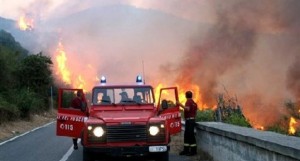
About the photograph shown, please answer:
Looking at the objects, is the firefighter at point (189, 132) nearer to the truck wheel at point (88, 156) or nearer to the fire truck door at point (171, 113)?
the fire truck door at point (171, 113)

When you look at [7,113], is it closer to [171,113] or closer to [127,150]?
[171,113]

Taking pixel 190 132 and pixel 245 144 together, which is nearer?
pixel 245 144

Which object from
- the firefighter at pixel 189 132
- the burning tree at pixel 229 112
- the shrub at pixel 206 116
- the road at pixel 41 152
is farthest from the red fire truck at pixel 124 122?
the shrub at pixel 206 116

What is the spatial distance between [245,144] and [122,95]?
14.4 ft

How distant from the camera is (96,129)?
392 inches

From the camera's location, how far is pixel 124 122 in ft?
32.9

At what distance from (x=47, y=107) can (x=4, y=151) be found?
4175cm

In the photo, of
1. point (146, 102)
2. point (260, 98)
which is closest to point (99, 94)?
point (146, 102)

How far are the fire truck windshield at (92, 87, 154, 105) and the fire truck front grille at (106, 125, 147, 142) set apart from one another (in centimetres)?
153

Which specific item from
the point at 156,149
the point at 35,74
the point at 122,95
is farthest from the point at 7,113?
the point at 35,74

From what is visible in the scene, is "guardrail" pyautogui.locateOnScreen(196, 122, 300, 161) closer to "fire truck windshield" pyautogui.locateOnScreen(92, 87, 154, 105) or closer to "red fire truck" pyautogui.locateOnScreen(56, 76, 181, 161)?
"red fire truck" pyautogui.locateOnScreen(56, 76, 181, 161)

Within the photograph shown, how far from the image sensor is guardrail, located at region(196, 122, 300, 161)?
6.18 meters

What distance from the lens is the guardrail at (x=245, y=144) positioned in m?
6.18

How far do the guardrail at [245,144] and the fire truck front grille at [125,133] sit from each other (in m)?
1.78
